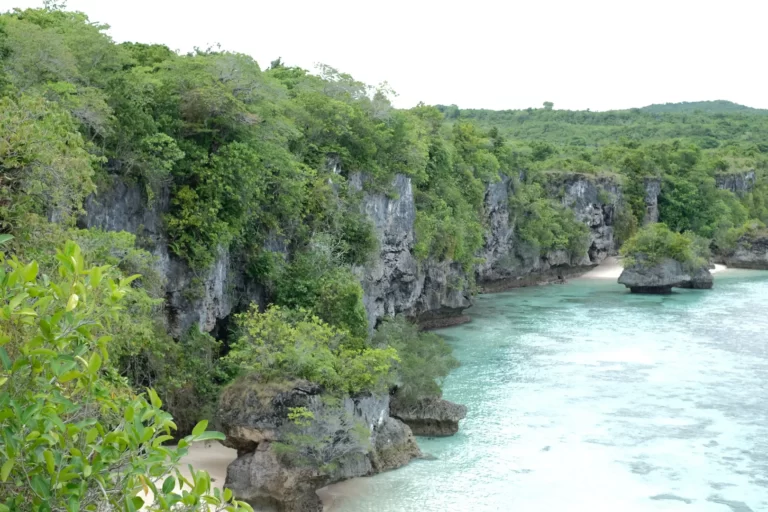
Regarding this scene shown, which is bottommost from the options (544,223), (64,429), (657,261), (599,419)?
(599,419)

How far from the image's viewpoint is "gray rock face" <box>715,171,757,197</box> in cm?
6091

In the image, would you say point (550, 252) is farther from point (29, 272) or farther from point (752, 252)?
point (29, 272)

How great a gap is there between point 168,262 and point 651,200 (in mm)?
45548

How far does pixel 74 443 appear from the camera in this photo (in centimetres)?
435

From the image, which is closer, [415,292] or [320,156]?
[320,156]

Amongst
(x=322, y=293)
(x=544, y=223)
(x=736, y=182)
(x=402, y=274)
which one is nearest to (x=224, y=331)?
(x=322, y=293)

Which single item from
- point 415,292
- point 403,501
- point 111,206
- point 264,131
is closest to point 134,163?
point 111,206

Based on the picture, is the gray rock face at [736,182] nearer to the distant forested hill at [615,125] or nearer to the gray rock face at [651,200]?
the gray rock face at [651,200]

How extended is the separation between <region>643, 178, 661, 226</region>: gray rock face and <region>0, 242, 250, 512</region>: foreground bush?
177 ft

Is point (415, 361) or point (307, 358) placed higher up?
point (307, 358)

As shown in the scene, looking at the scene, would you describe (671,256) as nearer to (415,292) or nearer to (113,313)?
(415,292)

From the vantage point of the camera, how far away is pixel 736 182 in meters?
61.3

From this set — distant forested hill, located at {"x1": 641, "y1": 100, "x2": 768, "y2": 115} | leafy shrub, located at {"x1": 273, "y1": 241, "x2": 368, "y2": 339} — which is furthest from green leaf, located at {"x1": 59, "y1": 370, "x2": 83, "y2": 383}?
distant forested hill, located at {"x1": 641, "y1": 100, "x2": 768, "y2": 115}

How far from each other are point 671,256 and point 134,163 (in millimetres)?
34255
